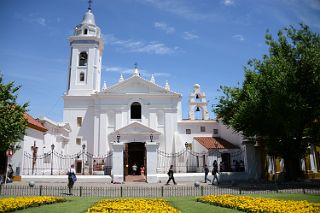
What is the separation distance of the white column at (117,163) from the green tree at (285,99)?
897 centimetres

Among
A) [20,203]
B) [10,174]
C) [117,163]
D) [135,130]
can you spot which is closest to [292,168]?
[117,163]

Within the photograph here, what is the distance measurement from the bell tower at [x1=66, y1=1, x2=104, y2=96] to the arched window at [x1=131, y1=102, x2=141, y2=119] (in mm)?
5775

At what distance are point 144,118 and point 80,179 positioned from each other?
13970 mm

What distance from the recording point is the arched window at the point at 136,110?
37.0m

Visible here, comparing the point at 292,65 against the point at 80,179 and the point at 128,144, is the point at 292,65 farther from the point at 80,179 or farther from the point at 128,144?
the point at 128,144

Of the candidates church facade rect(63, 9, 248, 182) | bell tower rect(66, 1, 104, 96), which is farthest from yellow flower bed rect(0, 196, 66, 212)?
bell tower rect(66, 1, 104, 96)

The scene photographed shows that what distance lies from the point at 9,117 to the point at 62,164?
49.2 feet

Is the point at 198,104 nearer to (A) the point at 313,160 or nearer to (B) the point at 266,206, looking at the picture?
(A) the point at 313,160

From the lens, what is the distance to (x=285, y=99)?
58.7ft

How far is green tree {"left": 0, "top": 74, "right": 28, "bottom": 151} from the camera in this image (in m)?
18.4

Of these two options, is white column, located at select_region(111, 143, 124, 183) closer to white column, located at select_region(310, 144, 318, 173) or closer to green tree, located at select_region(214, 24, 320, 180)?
green tree, located at select_region(214, 24, 320, 180)

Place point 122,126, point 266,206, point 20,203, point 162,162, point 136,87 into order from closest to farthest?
point 266,206, point 20,203, point 162,162, point 122,126, point 136,87

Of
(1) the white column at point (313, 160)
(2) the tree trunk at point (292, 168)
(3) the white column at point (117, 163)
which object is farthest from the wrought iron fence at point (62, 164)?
(1) the white column at point (313, 160)

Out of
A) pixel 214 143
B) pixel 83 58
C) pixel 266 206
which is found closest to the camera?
pixel 266 206
